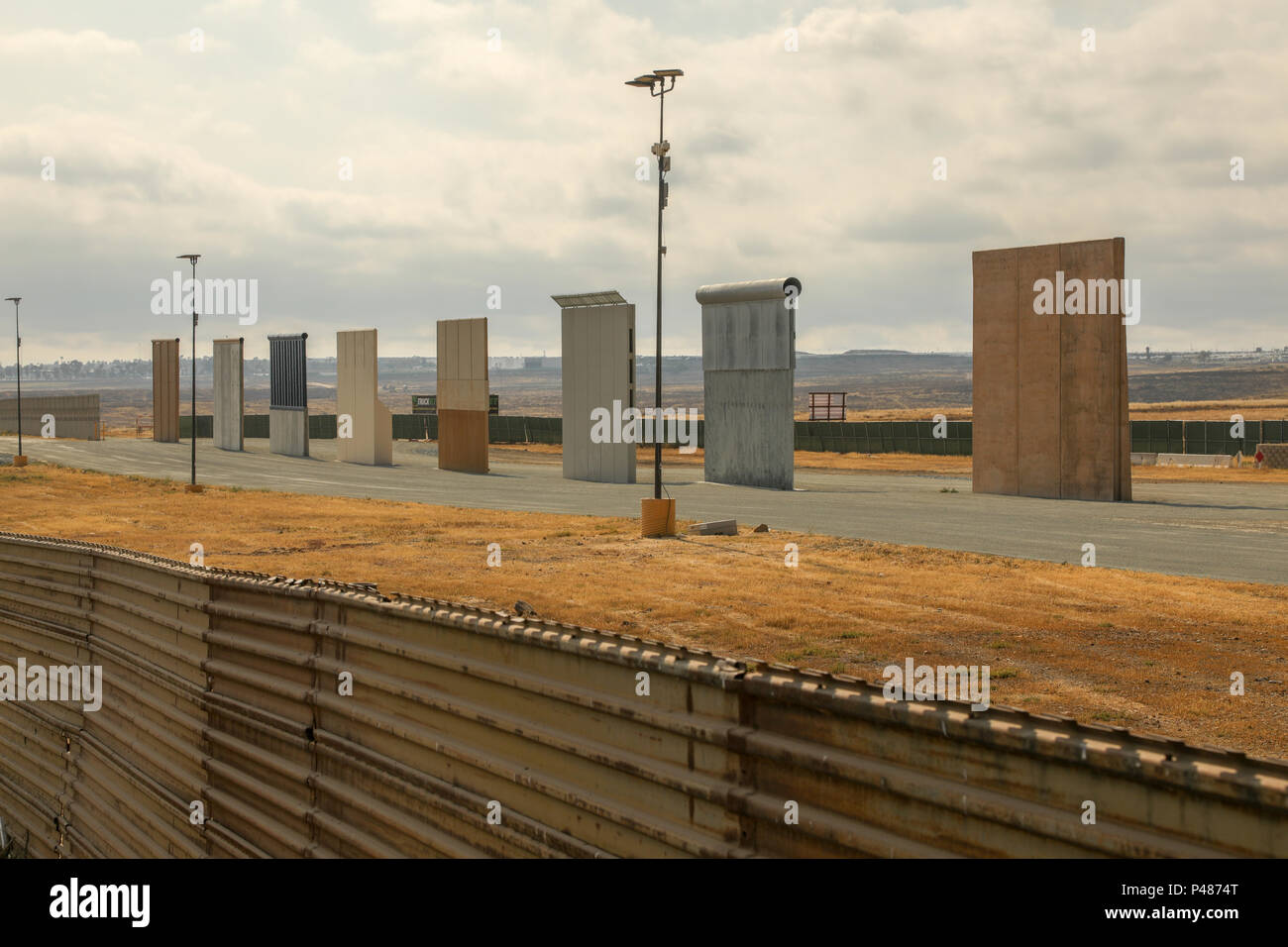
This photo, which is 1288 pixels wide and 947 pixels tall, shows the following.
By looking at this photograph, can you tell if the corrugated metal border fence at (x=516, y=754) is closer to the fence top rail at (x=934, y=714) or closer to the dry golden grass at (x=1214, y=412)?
the fence top rail at (x=934, y=714)

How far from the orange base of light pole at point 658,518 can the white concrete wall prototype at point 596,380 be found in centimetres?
2034

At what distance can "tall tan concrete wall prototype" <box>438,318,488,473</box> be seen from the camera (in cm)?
6009

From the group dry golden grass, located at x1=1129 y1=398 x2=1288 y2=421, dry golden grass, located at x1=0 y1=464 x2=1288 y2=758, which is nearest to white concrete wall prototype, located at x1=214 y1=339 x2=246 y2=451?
dry golden grass, located at x1=0 y1=464 x2=1288 y2=758

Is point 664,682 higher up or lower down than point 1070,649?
higher up

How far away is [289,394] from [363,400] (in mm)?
8554

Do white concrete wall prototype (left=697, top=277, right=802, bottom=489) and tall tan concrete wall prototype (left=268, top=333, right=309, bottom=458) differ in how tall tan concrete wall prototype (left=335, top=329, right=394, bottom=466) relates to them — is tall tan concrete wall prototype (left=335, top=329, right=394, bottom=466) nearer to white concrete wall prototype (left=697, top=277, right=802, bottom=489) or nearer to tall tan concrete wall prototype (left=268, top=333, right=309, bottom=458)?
tall tan concrete wall prototype (left=268, top=333, right=309, bottom=458)

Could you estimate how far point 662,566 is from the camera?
86.7ft

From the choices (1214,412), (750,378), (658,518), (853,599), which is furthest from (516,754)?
(1214,412)

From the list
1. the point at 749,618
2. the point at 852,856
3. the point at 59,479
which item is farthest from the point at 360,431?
the point at 852,856

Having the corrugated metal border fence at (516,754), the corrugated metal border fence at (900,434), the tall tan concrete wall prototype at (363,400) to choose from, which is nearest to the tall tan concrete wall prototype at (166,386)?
the corrugated metal border fence at (900,434)

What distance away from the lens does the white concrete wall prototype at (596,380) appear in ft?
168

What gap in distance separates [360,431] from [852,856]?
6407cm

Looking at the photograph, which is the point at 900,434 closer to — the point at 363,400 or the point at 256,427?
the point at 363,400
